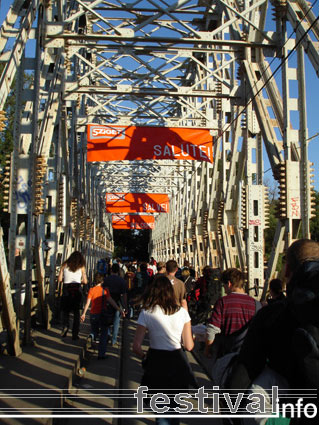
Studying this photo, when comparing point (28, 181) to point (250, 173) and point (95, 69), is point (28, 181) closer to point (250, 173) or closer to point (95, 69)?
point (250, 173)

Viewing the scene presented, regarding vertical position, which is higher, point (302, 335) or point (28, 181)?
point (28, 181)

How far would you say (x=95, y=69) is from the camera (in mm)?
15562

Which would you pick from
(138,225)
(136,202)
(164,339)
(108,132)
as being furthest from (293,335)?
(138,225)

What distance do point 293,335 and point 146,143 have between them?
1384 centimetres

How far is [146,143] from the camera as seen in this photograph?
15.8 meters

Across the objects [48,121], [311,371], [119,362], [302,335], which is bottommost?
[119,362]

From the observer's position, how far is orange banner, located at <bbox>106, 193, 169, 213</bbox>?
3331 centimetres

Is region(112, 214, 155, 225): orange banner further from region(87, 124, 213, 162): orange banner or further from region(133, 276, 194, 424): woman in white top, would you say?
region(133, 276, 194, 424): woman in white top

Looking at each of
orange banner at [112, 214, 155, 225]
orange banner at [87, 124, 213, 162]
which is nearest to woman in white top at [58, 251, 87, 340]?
Result: orange banner at [87, 124, 213, 162]

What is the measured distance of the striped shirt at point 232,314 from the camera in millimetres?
4891

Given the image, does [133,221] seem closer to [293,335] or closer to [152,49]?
[152,49]

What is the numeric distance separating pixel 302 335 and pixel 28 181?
770cm

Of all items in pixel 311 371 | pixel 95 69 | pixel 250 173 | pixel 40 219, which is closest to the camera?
pixel 311 371

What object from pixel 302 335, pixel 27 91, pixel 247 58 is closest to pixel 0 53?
pixel 27 91
